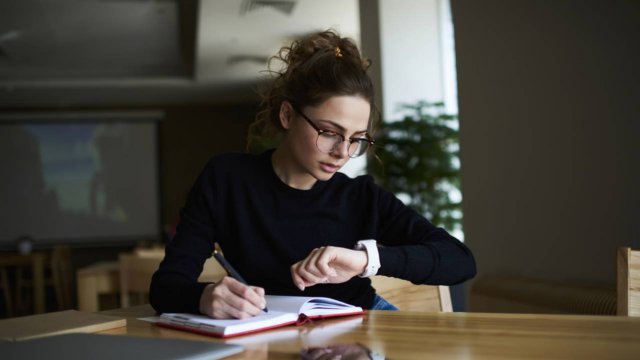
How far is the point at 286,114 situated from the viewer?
1501 mm

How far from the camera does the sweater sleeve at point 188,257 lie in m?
1.24

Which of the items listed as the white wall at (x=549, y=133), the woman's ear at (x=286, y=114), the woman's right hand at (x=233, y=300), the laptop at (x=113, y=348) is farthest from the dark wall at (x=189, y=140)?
the laptop at (x=113, y=348)

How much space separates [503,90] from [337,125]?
1.89 m

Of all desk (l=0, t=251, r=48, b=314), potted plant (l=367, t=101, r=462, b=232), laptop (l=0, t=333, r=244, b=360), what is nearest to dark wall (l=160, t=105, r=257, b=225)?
desk (l=0, t=251, r=48, b=314)

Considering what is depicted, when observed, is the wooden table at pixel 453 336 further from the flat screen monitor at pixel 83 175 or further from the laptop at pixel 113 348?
the flat screen monitor at pixel 83 175

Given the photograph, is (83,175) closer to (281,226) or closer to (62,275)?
(62,275)

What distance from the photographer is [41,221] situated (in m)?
10.5

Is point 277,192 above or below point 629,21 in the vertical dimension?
below

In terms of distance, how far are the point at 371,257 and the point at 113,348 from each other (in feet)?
1.55

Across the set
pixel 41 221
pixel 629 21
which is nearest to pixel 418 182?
pixel 629 21

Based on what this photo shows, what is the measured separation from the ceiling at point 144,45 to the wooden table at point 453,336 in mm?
4069

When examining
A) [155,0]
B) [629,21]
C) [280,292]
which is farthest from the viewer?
[155,0]

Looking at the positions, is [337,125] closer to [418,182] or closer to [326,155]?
[326,155]

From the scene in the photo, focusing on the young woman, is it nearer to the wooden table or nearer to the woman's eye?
the woman's eye
